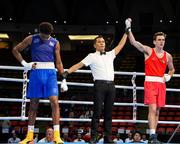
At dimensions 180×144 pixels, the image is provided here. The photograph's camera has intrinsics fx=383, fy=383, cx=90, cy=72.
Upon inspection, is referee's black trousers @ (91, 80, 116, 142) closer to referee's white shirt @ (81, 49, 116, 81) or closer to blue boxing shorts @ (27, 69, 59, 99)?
referee's white shirt @ (81, 49, 116, 81)

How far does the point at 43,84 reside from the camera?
5.08m

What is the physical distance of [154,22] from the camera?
940 inches

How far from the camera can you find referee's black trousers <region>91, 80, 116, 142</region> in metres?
5.52

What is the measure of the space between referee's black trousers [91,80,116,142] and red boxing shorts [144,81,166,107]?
20.1 inches

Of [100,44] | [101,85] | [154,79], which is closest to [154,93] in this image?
[154,79]

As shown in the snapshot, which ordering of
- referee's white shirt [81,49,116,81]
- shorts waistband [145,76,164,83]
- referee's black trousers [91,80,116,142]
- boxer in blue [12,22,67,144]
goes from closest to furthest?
boxer in blue [12,22,67,144], referee's black trousers [91,80,116,142], referee's white shirt [81,49,116,81], shorts waistband [145,76,164,83]

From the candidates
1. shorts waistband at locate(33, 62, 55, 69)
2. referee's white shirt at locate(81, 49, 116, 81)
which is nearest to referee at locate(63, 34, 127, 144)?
referee's white shirt at locate(81, 49, 116, 81)

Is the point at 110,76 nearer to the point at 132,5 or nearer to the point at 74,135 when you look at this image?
the point at 74,135

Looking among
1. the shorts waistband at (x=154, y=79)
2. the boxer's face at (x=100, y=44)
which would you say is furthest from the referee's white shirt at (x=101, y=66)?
the shorts waistband at (x=154, y=79)

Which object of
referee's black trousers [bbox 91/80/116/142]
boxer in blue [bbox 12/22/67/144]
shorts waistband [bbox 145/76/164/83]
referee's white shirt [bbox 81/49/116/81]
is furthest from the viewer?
shorts waistband [bbox 145/76/164/83]

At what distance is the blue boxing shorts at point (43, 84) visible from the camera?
507 cm

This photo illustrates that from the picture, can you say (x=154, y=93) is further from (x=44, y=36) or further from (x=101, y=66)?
(x=44, y=36)

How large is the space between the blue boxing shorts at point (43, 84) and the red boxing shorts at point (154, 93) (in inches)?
55.9

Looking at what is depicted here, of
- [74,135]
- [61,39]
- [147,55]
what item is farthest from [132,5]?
[147,55]
